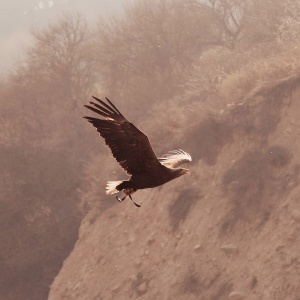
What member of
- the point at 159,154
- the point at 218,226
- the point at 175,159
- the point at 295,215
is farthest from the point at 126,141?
the point at 159,154

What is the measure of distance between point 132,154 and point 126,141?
16 centimetres

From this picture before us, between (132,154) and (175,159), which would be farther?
(175,159)

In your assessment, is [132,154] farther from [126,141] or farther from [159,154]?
[159,154]

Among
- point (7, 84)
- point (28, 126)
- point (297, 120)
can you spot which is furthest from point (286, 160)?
point (7, 84)

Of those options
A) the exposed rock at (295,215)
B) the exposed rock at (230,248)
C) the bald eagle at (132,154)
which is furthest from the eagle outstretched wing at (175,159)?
the exposed rock at (230,248)

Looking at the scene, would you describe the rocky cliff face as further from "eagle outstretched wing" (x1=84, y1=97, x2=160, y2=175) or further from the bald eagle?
"eagle outstretched wing" (x1=84, y1=97, x2=160, y2=175)

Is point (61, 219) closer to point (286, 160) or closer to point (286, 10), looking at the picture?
point (286, 160)

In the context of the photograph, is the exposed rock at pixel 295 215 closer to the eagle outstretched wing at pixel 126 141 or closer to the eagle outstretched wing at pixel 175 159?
the eagle outstretched wing at pixel 175 159

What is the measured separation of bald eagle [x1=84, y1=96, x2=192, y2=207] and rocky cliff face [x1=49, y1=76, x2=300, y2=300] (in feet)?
33.0

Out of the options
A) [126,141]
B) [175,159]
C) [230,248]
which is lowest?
[230,248]

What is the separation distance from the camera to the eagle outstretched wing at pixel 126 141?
5.97m

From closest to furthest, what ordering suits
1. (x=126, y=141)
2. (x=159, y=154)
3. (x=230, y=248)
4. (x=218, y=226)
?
(x=126, y=141) → (x=230, y=248) → (x=218, y=226) → (x=159, y=154)

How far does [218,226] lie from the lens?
61.3 feet

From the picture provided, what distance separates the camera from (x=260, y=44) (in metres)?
35.0
